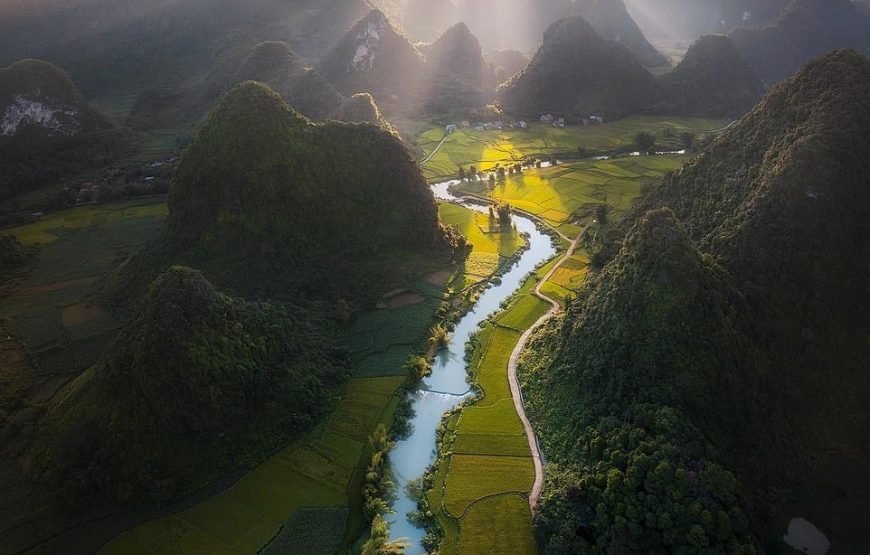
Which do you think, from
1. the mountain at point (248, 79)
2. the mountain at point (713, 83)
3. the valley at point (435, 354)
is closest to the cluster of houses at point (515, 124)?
the mountain at point (713, 83)

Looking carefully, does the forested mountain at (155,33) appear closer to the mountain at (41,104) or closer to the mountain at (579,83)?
the mountain at (41,104)

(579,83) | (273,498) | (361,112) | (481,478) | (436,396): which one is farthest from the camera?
(579,83)

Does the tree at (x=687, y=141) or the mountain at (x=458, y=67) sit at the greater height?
the mountain at (x=458, y=67)

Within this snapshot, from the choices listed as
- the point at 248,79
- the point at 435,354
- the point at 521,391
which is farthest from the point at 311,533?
the point at 248,79

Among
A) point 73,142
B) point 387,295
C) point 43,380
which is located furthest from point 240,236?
point 73,142

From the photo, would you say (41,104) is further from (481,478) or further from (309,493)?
(481,478)
